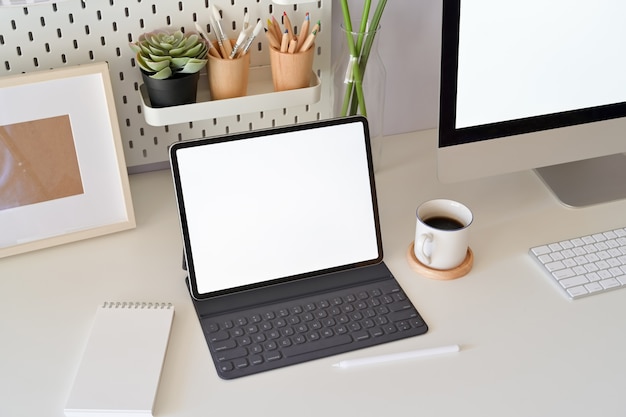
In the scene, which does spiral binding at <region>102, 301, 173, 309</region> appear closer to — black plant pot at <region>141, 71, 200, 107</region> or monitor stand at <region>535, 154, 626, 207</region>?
black plant pot at <region>141, 71, 200, 107</region>

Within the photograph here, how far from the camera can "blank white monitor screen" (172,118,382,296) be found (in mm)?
936

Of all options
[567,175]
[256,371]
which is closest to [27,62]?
[256,371]

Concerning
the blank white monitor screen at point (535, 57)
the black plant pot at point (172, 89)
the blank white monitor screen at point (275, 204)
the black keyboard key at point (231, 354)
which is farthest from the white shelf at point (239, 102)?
the black keyboard key at point (231, 354)

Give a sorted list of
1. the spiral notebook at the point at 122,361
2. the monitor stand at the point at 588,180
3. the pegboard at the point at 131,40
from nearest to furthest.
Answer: the spiral notebook at the point at 122,361
the pegboard at the point at 131,40
the monitor stand at the point at 588,180

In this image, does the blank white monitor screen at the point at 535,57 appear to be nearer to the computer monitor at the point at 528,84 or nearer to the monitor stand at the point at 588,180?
the computer monitor at the point at 528,84

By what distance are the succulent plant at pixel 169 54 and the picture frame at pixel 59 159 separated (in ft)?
0.20

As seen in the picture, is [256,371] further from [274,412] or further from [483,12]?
[483,12]

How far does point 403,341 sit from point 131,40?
0.60 m

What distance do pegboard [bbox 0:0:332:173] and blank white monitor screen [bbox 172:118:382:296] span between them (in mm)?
171

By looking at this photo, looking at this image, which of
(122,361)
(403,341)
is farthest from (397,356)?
(122,361)

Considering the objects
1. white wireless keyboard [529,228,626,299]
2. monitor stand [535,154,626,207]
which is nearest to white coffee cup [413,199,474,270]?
white wireless keyboard [529,228,626,299]

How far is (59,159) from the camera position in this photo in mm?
1012

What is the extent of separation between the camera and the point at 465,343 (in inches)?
35.3

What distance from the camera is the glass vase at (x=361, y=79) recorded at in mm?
1112
